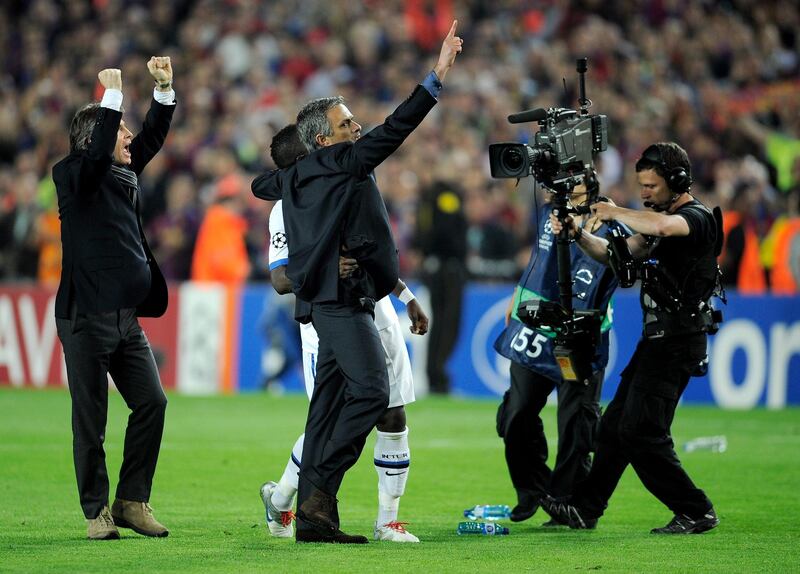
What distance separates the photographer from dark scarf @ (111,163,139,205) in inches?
313

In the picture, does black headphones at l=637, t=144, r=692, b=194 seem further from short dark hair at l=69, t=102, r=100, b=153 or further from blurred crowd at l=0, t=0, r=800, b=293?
blurred crowd at l=0, t=0, r=800, b=293

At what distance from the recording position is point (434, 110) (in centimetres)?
2147

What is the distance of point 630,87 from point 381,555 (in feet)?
47.9

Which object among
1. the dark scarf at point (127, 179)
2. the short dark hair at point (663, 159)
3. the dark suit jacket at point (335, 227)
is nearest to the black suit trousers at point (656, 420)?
the short dark hair at point (663, 159)

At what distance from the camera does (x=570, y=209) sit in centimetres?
776

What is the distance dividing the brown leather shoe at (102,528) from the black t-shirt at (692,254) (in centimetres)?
335

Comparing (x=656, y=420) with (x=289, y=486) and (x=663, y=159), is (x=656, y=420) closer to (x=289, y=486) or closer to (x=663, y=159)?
(x=663, y=159)

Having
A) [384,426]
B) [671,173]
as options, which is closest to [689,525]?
[384,426]

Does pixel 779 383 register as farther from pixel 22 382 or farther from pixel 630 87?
pixel 22 382

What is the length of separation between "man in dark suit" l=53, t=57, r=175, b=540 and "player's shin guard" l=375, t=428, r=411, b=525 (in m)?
1.21

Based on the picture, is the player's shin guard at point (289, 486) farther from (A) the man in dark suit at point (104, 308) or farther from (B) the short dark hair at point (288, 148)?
(B) the short dark hair at point (288, 148)

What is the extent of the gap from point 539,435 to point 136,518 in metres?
2.60

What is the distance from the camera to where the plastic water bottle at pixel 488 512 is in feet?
29.3

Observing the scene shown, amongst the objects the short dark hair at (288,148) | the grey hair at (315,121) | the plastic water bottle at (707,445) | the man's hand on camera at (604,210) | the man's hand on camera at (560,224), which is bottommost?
the plastic water bottle at (707,445)
